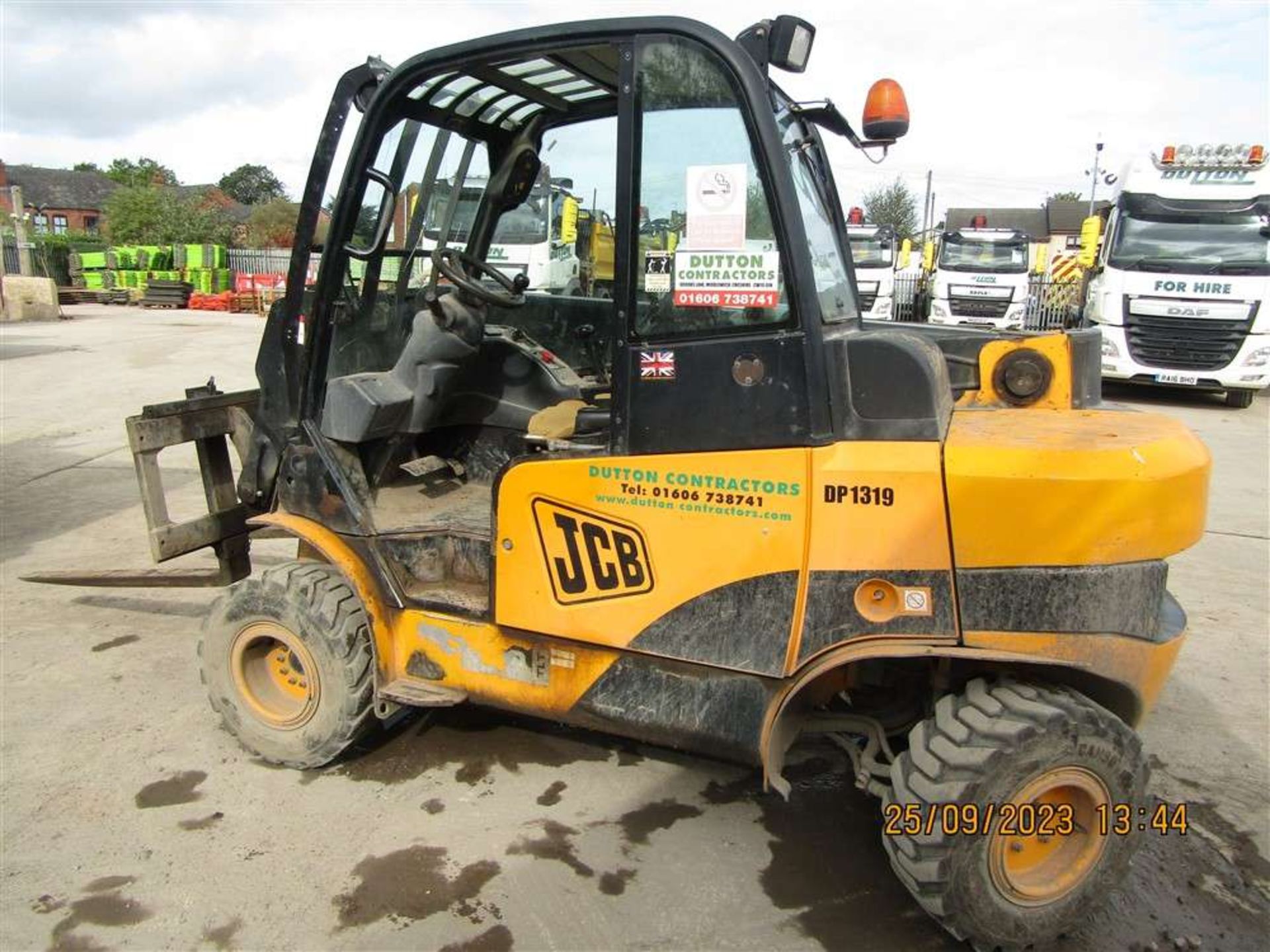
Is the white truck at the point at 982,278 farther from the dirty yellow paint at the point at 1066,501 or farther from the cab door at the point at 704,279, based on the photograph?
the cab door at the point at 704,279

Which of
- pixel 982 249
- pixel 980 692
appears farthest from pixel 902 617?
pixel 982 249

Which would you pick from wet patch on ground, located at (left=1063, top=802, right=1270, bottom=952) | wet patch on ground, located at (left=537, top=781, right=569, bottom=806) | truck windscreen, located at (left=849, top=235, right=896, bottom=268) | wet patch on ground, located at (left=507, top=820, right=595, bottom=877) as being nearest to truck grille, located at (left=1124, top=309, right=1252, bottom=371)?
truck windscreen, located at (left=849, top=235, right=896, bottom=268)

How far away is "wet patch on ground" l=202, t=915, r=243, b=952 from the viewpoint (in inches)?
104

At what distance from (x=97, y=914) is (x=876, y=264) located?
18.6 m

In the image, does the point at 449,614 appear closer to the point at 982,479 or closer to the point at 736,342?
the point at 736,342

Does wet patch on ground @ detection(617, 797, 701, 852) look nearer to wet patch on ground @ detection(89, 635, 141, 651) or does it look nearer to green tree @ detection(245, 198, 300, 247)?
wet patch on ground @ detection(89, 635, 141, 651)

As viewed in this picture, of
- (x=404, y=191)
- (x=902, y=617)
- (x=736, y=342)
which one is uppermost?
(x=404, y=191)

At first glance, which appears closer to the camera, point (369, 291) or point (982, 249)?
point (369, 291)

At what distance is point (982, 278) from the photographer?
59.4 ft

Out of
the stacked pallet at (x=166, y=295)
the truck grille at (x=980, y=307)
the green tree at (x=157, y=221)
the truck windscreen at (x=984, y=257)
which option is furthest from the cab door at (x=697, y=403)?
the green tree at (x=157, y=221)

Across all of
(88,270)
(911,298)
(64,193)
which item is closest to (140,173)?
(64,193)

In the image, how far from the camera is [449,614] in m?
3.16

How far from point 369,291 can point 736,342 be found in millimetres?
1593

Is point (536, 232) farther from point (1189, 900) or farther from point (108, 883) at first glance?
point (1189, 900)
